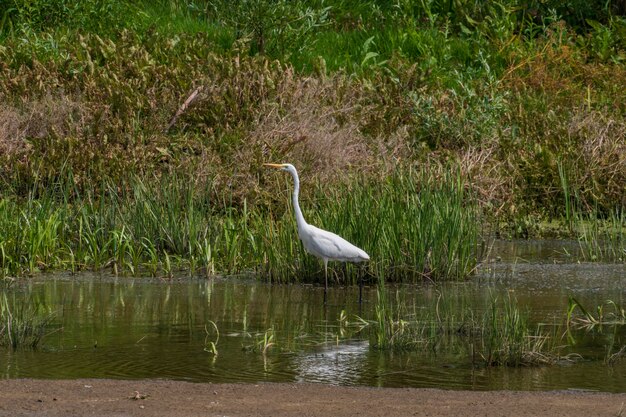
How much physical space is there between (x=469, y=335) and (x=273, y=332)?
1.28m

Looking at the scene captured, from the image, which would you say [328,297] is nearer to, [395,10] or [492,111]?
[492,111]

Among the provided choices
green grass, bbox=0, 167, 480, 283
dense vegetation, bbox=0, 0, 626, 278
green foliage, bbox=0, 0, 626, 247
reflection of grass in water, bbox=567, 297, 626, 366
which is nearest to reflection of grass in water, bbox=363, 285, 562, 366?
reflection of grass in water, bbox=567, 297, 626, 366

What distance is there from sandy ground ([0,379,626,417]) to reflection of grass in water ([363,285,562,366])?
742 millimetres

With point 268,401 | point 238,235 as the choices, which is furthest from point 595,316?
point 238,235

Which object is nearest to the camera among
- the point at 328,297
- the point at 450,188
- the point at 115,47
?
the point at 328,297

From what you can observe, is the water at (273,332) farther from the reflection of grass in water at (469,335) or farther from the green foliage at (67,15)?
the green foliage at (67,15)

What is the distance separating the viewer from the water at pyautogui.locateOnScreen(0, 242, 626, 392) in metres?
7.36

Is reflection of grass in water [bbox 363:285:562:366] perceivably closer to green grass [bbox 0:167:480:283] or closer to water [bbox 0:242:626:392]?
water [bbox 0:242:626:392]

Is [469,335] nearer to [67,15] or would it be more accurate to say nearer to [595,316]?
[595,316]

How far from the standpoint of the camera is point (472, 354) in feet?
25.7

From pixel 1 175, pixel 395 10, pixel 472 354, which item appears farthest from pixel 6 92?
pixel 472 354

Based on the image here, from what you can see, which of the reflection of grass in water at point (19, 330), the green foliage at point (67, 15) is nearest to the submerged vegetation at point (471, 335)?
the reflection of grass in water at point (19, 330)

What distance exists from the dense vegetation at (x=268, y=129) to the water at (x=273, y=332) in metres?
0.54

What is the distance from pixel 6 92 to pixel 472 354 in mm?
9165
